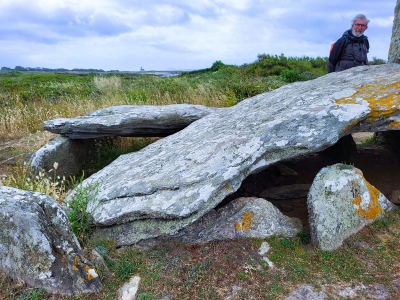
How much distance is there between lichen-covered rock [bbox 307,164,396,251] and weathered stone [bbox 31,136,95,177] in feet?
14.4

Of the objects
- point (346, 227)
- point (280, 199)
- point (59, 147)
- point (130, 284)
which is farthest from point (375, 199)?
point (59, 147)

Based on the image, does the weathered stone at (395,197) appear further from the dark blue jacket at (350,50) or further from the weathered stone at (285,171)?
the dark blue jacket at (350,50)

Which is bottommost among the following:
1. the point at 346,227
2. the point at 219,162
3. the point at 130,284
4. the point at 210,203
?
the point at 130,284

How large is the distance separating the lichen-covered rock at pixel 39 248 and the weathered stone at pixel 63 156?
321cm

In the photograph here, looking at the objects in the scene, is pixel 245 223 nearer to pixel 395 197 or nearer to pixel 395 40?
pixel 395 197

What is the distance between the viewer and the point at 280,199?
557 centimetres

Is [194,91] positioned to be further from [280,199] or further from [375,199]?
[375,199]

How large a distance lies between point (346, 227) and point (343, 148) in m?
2.61

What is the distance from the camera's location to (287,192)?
5.62 metres

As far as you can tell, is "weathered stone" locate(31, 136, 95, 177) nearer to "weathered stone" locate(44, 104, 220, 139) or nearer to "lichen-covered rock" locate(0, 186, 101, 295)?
"weathered stone" locate(44, 104, 220, 139)

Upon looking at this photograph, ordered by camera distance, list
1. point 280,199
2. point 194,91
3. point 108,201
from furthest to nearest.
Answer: point 194,91
point 280,199
point 108,201

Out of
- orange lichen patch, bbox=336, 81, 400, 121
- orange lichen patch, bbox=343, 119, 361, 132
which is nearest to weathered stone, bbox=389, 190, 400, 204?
orange lichen patch, bbox=336, 81, 400, 121

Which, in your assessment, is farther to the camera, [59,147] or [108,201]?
[59,147]

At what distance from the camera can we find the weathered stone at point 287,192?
5.58 metres
